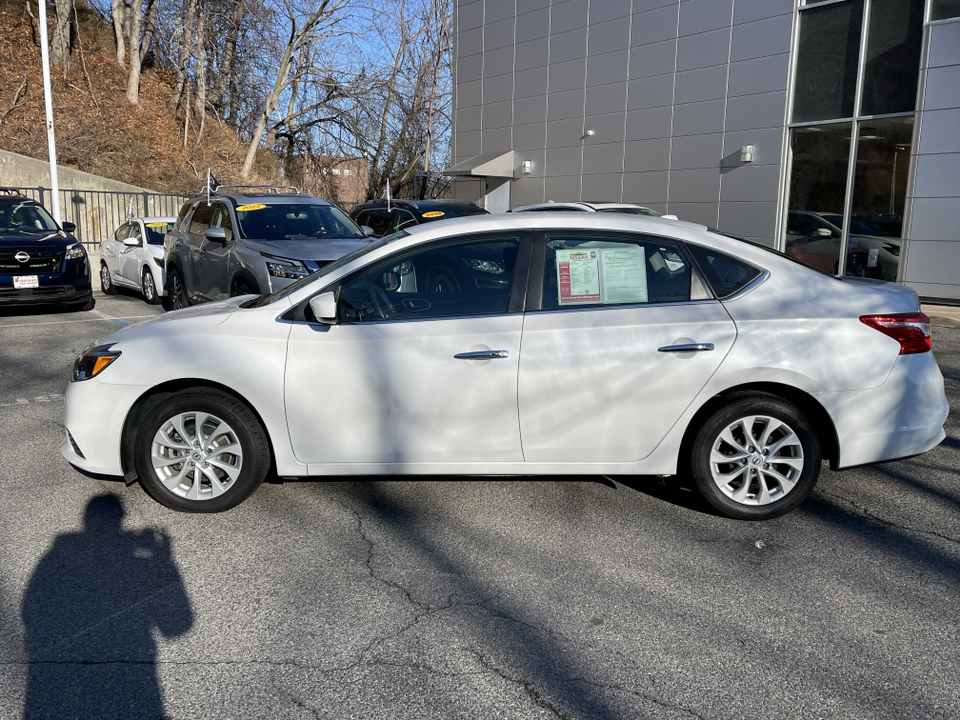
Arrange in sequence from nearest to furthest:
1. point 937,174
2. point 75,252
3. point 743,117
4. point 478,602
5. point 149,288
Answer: point 478,602, point 75,252, point 149,288, point 937,174, point 743,117

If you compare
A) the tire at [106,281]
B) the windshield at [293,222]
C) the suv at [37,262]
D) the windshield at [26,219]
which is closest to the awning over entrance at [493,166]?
the tire at [106,281]

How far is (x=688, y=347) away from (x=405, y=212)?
1049cm

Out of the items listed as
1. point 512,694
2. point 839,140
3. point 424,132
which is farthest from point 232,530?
point 424,132

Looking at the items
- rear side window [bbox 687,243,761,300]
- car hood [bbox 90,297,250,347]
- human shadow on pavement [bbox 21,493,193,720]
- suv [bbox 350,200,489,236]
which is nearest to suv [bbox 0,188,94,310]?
suv [bbox 350,200,489,236]

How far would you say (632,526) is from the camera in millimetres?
4715

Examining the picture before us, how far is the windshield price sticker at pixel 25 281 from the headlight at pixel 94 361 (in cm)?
873

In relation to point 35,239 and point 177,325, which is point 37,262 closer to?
point 35,239

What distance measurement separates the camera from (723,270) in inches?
187

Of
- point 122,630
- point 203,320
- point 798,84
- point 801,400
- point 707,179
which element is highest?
point 798,84

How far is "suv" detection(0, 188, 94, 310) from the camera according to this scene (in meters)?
12.4

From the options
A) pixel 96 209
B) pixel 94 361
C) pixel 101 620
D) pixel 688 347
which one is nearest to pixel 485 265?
pixel 688 347

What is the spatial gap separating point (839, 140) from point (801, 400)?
47.9 ft

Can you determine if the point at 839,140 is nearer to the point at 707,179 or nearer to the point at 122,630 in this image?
the point at 707,179

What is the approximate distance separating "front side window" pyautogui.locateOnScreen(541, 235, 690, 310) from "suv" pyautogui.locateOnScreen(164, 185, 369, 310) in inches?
192
